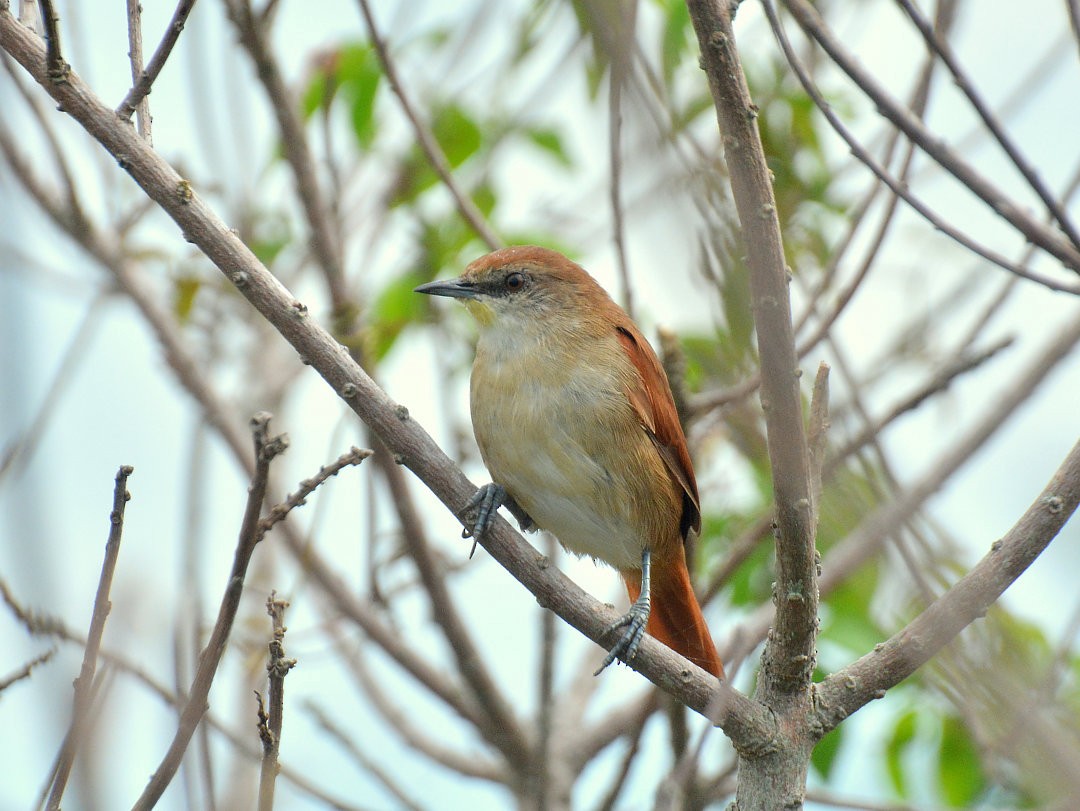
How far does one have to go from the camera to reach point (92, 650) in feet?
6.29

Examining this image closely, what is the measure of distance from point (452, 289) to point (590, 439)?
92 centimetres

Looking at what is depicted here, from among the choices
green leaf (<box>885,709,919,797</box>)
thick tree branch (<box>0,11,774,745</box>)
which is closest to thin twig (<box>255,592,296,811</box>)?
thick tree branch (<box>0,11,774,745</box>)

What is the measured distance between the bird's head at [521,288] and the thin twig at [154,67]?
176 cm

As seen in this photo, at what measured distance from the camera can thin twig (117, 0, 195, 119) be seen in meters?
2.39

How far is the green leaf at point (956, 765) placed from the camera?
4219mm

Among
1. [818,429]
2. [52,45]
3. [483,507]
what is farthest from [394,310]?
[52,45]

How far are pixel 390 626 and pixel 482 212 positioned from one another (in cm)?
188

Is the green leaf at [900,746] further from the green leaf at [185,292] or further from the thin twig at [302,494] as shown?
the green leaf at [185,292]

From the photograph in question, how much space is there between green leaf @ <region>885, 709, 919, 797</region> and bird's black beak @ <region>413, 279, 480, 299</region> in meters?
2.26

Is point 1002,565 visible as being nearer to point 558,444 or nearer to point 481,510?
point 481,510

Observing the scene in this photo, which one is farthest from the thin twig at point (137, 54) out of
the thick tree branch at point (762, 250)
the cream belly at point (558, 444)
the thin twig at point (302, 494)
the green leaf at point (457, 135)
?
the green leaf at point (457, 135)

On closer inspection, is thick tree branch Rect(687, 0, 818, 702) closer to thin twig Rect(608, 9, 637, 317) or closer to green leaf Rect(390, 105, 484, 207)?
thin twig Rect(608, 9, 637, 317)

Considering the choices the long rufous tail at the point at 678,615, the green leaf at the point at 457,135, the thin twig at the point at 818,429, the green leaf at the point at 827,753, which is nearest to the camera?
the thin twig at the point at 818,429

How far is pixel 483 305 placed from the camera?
4266 mm
